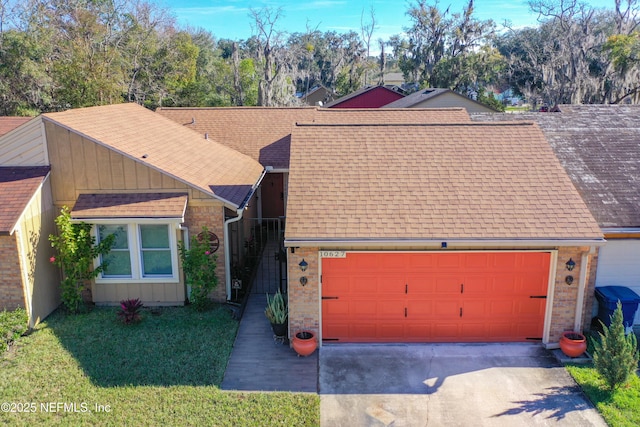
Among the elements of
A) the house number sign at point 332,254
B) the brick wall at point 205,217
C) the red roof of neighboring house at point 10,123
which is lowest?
the house number sign at point 332,254

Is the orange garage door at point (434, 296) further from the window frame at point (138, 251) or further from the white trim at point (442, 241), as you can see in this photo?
the window frame at point (138, 251)

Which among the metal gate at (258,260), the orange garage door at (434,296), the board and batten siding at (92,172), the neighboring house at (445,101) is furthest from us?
the neighboring house at (445,101)

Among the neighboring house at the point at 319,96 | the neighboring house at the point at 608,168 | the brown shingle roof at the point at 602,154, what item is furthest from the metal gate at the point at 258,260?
the neighboring house at the point at 319,96

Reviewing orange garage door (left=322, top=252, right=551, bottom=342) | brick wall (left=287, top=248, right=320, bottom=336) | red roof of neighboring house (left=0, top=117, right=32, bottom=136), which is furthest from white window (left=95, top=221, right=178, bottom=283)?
red roof of neighboring house (left=0, top=117, right=32, bottom=136)

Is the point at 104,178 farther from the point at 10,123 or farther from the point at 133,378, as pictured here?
the point at 10,123

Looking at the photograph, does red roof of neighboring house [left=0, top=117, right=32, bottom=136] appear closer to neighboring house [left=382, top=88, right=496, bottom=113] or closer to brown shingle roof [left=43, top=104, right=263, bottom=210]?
brown shingle roof [left=43, top=104, right=263, bottom=210]

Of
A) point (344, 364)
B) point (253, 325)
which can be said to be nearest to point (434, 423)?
point (344, 364)
